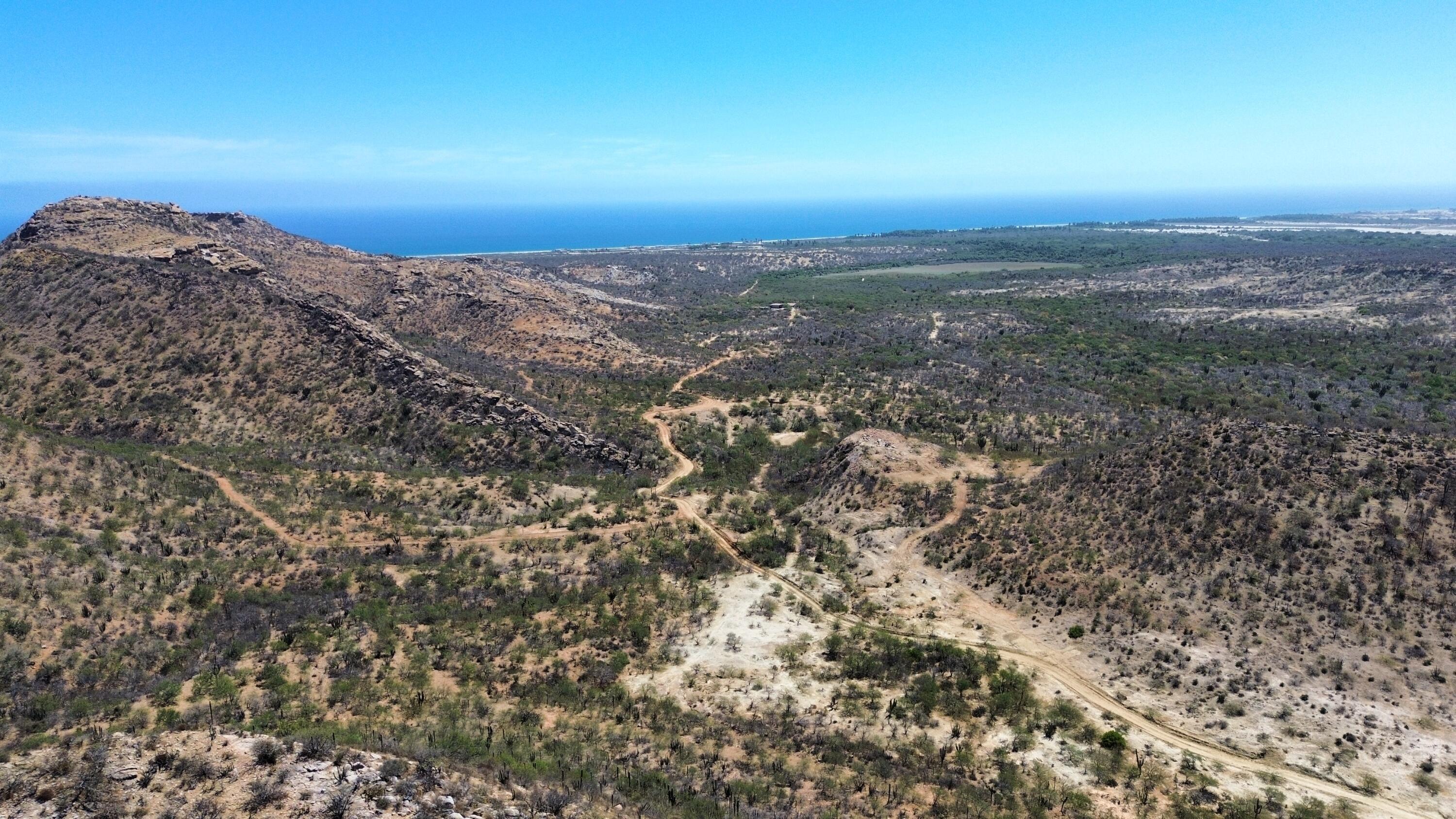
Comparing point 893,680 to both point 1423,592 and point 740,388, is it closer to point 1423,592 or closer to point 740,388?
point 1423,592

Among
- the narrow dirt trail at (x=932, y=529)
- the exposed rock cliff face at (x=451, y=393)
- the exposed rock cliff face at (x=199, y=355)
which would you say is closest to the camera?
the narrow dirt trail at (x=932, y=529)

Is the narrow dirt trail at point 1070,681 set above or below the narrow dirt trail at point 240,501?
below

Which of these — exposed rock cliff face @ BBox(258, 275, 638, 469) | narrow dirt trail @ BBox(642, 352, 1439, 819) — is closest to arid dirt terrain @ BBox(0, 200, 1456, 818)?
narrow dirt trail @ BBox(642, 352, 1439, 819)

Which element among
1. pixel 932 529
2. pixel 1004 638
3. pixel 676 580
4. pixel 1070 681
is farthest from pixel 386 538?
pixel 1070 681

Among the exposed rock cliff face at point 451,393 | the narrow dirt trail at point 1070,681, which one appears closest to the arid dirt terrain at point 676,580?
the narrow dirt trail at point 1070,681

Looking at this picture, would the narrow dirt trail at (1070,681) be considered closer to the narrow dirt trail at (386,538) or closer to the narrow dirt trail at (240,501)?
the narrow dirt trail at (386,538)

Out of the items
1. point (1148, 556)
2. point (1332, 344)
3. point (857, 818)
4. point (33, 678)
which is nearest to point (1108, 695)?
point (1148, 556)

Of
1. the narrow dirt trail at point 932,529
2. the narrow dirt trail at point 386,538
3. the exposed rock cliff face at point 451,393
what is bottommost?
the narrow dirt trail at point 932,529
